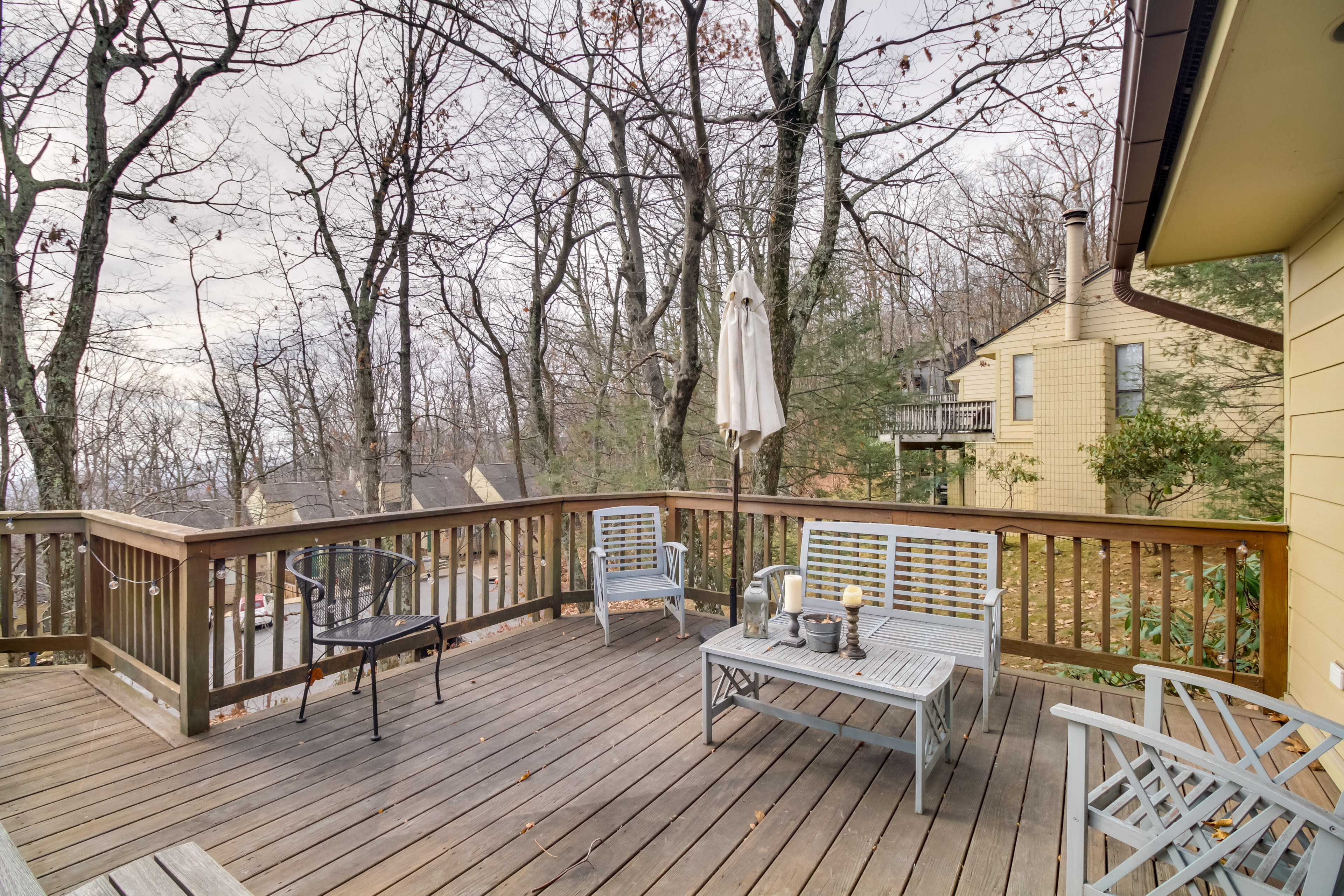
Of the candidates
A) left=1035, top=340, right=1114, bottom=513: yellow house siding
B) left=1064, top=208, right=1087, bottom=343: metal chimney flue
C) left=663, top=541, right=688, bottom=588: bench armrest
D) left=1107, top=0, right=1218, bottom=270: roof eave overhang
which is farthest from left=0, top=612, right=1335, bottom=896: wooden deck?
left=1064, top=208, right=1087, bottom=343: metal chimney flue

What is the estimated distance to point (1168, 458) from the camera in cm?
780

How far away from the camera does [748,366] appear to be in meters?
3.54

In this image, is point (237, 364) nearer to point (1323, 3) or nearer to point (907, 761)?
point (907, 761)

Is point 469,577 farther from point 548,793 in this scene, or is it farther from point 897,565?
point 897,565

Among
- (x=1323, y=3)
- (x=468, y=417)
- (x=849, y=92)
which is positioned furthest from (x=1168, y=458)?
(x=468, y=417)

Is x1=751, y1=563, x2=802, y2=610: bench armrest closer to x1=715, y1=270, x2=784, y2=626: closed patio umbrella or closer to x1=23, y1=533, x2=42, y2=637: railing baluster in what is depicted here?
x1=715, y1=270, x2=784, y2=626: closed patio umbrella

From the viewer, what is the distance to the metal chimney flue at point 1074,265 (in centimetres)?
1059

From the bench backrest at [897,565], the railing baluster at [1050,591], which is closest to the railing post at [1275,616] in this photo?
the railing baluster at [1050,591]

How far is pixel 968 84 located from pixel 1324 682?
5.27 metres

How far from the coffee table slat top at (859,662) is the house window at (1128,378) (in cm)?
1029

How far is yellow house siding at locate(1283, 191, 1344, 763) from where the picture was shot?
94.0 inches

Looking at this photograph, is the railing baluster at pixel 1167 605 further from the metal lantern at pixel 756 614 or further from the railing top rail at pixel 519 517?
the metal lantern at pixel 756 614

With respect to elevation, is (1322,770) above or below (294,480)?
below


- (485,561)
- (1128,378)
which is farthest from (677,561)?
(1128,378)
